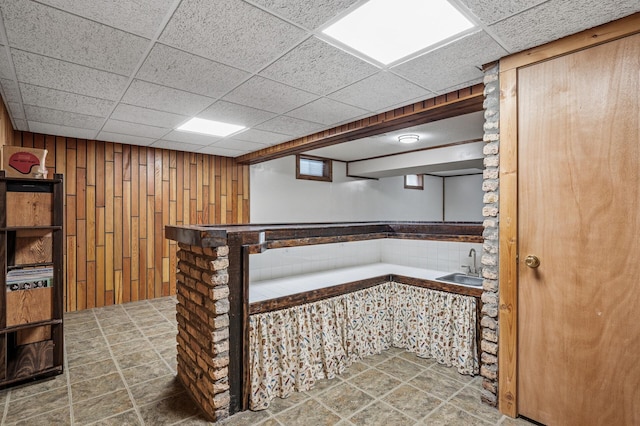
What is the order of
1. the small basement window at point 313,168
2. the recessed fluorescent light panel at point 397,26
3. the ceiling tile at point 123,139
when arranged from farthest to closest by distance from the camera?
1. the small basement window at point 313,168
2. the ceiling tile at point 123,139
3. the recessed fluorescent light panel at point 397,26

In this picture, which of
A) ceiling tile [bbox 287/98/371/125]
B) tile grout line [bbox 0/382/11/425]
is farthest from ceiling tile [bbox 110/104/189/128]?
tile grout line [bbox 0/382/11/425]

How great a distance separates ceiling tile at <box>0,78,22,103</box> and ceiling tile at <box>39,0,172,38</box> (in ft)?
5.08

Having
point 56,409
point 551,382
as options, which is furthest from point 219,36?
point 551,382

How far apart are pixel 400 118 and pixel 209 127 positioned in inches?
95.6

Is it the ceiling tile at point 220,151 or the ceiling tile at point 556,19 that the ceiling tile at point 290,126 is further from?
the ceiling tile at point 556,19

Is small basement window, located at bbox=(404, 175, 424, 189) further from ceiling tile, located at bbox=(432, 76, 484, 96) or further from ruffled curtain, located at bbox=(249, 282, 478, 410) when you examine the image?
ceiling tile, located at bbox=(432, 76, 484, 96)

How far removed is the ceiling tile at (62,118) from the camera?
3543 mm

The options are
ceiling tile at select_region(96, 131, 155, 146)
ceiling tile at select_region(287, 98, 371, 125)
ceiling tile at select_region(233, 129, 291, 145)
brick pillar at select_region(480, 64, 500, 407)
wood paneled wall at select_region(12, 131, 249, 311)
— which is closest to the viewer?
brick pillar at select_region(480, 64, 500, 407)

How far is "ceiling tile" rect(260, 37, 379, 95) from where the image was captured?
2.28 meters

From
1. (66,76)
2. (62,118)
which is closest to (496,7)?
(66,76)

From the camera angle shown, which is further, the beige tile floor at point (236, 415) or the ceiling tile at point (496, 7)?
the beige tile floor at point (236, 415)

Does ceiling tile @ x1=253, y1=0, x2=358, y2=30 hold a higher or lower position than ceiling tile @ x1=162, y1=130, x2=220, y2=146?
higher

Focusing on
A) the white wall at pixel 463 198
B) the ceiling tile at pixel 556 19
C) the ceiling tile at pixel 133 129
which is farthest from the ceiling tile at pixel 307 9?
the white wall at pixel 463 198

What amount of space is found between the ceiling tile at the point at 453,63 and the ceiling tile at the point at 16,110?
12.3ft
